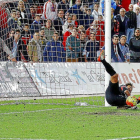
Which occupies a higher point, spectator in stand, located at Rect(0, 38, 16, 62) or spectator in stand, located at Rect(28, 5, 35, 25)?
spectator in stand, located at Rect(28, 5, 35, 25)

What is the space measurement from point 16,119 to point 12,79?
5.17 m

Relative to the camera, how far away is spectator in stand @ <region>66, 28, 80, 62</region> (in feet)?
52.1

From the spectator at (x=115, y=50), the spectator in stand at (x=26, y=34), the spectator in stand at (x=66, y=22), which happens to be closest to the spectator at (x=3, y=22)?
the spectator in stand at (x=26, y=34)

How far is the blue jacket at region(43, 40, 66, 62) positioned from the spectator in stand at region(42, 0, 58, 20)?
95 cm

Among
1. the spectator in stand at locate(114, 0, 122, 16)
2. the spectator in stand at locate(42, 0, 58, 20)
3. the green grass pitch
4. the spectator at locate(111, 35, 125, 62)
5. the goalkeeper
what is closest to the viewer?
the green grass pitch

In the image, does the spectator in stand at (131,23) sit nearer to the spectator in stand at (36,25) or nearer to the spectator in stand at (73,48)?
the spectator in stand at (73,48)

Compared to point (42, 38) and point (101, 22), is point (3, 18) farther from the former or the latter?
point (101, 22)

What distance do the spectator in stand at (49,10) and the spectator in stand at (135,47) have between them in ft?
10.8

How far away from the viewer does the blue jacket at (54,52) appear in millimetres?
15875

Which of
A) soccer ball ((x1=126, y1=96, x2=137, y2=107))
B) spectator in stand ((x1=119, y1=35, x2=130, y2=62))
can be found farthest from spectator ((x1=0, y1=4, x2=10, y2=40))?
soccer ball ((x1=126, y1=96, x2=137, y2=107))

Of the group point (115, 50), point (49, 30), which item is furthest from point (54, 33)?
point (115, 50)

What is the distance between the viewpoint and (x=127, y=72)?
1617cm

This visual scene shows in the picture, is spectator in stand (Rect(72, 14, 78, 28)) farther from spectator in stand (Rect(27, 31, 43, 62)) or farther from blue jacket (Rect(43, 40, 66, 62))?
spectator in stand (Rect(27, 31, 43, 62))

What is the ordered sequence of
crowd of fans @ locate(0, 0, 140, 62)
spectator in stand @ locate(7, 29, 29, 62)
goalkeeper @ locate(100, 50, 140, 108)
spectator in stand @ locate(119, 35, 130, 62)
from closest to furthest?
goalkeeper @ locate(100, 50, 140, 108)
crowd of fans @ locate(0, 0, 140, 62)
spectator in stand @ locate(7, 29, 29, 62)
spectator in stand @ locate(119, 35, 130, 62)
